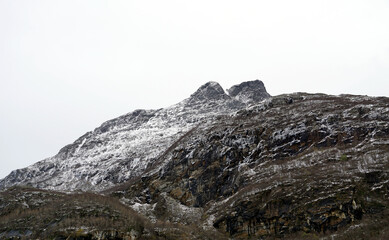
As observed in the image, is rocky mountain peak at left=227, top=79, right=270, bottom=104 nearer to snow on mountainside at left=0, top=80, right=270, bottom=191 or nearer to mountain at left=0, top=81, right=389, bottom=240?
snow on mountainside at left=0, top=80, right=270, bottom=191

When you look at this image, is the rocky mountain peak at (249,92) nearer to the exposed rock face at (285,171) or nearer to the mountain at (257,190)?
the mountain at (257,190)

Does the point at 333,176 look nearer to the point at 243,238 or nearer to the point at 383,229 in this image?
the point at 383,229

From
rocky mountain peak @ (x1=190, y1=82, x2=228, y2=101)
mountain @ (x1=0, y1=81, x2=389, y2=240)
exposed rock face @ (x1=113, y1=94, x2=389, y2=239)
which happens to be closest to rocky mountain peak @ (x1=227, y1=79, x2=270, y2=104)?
rocky mountain peak @ (x1=190, y1=82, x2=228, y2=101)

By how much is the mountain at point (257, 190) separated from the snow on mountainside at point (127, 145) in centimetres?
2126

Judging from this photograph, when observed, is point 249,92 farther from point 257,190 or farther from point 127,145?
point 257,190

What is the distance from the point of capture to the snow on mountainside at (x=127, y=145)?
225 ft

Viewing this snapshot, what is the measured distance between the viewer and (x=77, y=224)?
89.0ft

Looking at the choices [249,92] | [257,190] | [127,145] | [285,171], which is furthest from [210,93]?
[257,190]

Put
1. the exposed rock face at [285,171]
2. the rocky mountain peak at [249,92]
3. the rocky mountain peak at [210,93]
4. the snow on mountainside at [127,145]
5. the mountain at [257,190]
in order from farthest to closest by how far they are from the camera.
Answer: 1. the rocky mountain peak at [210,93]
2. the rocky mountain peak at [249,92]
3. the snow on mountainside at [127,145]
4. the exposed rock face at [285,171]
5. the mountain at [257,190]

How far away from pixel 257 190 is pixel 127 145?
60422mm

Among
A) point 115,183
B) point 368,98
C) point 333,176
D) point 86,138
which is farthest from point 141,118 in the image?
point 333,176

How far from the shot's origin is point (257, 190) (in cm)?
3173

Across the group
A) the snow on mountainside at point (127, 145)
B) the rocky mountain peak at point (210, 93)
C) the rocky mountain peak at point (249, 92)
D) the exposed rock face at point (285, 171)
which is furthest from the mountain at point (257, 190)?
the rocky mountain peak at point (210, 93)

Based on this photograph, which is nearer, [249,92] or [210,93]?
[249,92]
